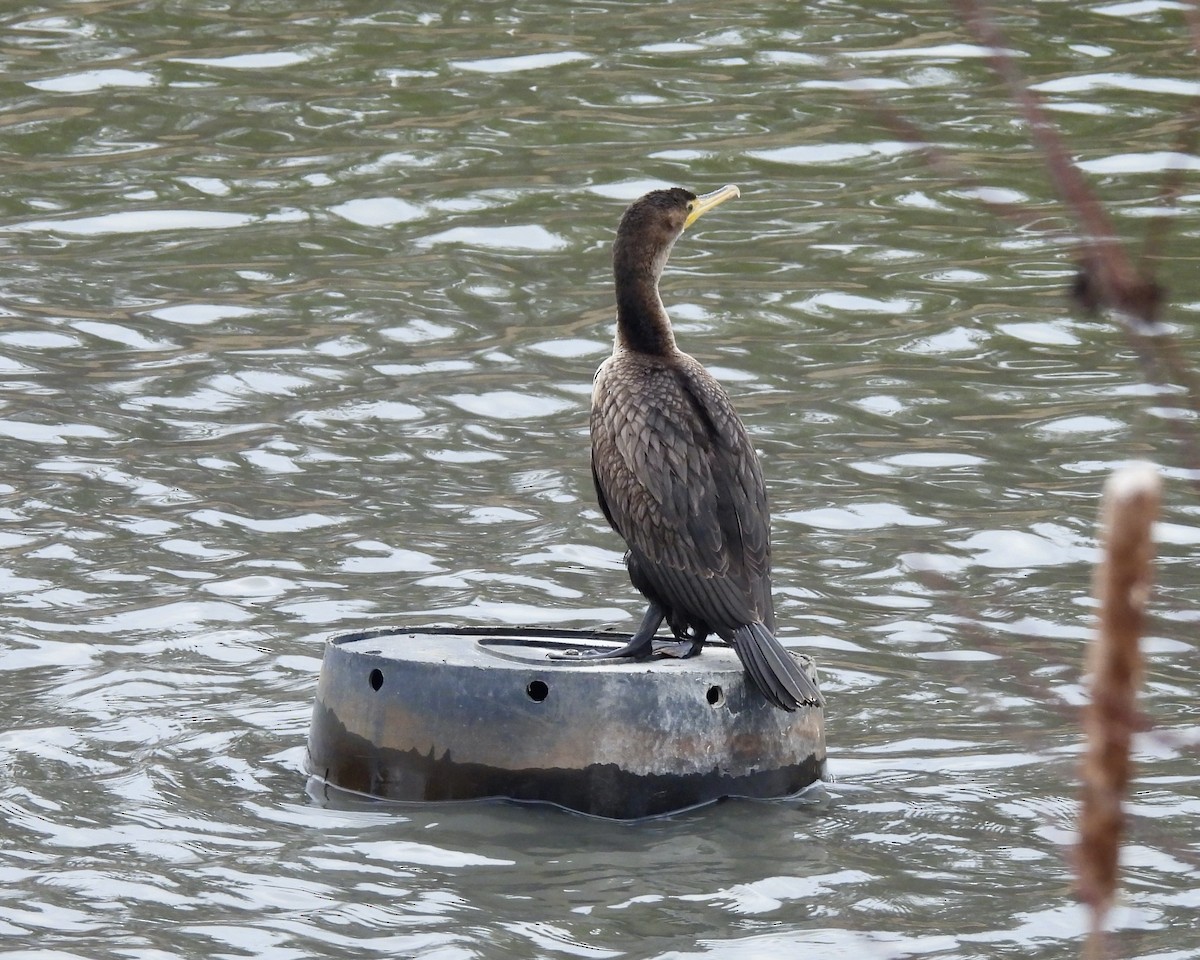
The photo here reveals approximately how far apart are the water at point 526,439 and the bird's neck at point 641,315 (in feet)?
3.15

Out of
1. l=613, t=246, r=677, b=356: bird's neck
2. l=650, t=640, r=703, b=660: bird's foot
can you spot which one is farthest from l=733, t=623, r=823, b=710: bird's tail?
l=613, t=246, r=677, b=356: bird's neck

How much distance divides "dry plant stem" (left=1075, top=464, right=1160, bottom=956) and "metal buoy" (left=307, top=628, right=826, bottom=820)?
415cm

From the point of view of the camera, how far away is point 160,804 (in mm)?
5617

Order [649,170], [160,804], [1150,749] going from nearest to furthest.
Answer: [160,804]
[1150,749]
[649,170]

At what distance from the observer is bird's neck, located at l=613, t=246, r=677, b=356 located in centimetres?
596

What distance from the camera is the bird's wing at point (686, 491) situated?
216 inches

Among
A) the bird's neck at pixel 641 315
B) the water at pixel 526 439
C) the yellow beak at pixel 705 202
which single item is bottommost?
the water at pixel 526 439

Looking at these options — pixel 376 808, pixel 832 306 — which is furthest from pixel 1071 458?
pixel 376 808

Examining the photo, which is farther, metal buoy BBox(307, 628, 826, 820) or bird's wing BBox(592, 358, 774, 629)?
bird's wing BBox(592, 358, 774, 629)

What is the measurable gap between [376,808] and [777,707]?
1.10m

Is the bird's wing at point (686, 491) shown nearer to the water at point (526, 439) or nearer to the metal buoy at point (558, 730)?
the metal buoy at point (558, 730)

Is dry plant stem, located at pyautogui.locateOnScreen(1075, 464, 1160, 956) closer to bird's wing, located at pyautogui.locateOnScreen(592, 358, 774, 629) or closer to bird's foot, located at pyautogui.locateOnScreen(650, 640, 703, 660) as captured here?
bird's wing, located at pyautogui.locateOnScreen(592, 358, 774, 629)

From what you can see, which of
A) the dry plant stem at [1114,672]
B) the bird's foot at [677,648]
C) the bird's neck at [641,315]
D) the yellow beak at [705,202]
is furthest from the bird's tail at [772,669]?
the dry plant stem at [1114,672]

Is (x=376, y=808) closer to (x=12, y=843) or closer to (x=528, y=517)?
(x=12, y=843)
